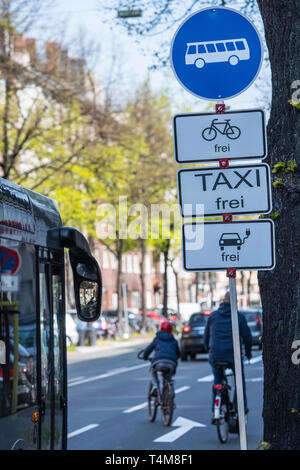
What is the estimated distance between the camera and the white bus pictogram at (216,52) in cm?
553

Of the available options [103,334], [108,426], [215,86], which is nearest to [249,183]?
[215,86]

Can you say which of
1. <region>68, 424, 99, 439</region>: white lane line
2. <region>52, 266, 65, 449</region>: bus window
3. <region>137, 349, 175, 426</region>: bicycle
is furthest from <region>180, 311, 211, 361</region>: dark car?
<region>52, 266, 65, 449</region>: bus window

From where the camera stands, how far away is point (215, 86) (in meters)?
5.54

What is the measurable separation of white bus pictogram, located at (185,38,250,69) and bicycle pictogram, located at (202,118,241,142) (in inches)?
14.4

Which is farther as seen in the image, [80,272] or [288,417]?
[80,272]

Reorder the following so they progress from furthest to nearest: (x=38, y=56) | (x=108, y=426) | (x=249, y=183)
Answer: (x=38, y=56) → (x=108, y=426) → (x=249, y=183)

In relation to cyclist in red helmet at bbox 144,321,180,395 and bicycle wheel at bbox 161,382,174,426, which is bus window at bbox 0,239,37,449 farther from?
cyclist in red helmet at bbox 144,321,180,395

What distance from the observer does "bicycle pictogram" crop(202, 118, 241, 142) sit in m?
5.41

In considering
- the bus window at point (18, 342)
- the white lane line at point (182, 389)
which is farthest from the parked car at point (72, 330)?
the bus window at point (18, 342)

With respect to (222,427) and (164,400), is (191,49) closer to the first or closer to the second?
(222,427)

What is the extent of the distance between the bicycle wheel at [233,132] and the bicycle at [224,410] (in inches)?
306

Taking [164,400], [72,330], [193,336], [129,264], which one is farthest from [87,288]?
[129,264]

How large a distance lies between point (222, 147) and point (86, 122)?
2919 centimetres

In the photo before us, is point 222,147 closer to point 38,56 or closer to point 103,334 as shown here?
point 38,56
